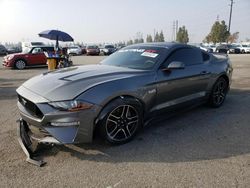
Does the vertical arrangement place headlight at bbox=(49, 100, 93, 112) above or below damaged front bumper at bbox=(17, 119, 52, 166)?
above

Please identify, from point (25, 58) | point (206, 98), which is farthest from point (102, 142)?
point (25, 58)

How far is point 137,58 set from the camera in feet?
15.6

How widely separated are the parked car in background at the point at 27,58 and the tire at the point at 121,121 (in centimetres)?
1363

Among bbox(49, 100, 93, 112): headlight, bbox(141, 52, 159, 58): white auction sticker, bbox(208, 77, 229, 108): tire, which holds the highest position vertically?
bbox(141, 52, 159, 58): white auction sticker

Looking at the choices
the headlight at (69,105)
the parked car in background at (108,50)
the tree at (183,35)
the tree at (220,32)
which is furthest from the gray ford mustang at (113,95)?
the tree at (183,35)

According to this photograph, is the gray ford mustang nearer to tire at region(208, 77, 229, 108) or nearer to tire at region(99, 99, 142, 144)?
tire at region(99, 99, 142, 144)

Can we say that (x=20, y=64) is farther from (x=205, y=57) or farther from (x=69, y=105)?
(x=69, y=105)

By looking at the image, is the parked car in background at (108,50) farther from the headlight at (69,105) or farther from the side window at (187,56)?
the headlight at (69,105)

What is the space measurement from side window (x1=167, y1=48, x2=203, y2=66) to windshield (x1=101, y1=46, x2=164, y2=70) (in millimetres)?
275

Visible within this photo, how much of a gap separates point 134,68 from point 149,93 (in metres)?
0.56

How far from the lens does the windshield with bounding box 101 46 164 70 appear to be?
4.50 meters

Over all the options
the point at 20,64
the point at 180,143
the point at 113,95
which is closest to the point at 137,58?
the point at 113,95

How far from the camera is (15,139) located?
4.14 m

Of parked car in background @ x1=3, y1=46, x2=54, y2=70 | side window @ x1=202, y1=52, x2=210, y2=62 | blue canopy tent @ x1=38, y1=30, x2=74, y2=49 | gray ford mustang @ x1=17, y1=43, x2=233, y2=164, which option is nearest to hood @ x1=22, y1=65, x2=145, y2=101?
gray ford mustang @ x1=17, y1=43, x2=233, y2=164
